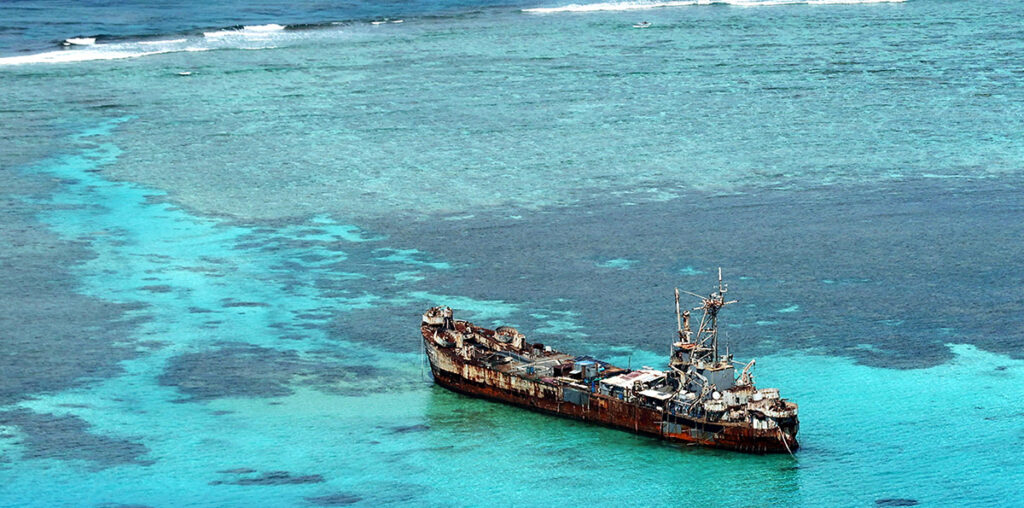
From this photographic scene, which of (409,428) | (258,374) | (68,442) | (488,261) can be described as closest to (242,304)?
(258,374)

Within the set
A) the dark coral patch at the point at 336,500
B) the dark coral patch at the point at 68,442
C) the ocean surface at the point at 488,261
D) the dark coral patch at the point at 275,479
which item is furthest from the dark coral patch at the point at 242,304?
the dark coral patch at the point at 336,500

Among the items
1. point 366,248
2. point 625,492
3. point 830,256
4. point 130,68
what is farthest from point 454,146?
point 625,492

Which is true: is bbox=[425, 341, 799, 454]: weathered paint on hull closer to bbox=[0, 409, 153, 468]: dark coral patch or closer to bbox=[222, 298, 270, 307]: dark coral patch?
bbox=[222, 298, 270, 307]: dark coral patch

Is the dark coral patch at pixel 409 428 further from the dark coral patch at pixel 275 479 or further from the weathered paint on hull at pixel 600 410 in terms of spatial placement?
the dark coral patch at pixel 275 479

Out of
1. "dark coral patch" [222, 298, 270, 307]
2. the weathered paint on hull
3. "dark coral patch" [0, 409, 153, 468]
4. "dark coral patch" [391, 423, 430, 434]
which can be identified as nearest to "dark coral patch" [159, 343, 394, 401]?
the weathered paint on hull

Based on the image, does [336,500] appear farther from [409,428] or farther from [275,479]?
[409,428]
